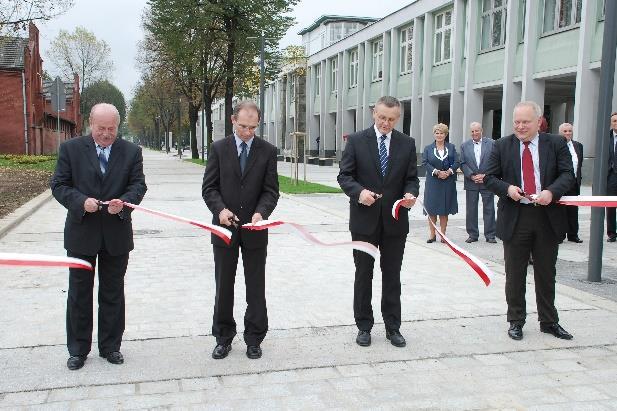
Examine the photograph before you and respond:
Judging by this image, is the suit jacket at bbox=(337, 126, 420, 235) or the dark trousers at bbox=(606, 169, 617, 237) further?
the dark trousers at bbox=(606, 169, 617, 237)

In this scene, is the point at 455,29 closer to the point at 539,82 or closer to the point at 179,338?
the point at 539,82

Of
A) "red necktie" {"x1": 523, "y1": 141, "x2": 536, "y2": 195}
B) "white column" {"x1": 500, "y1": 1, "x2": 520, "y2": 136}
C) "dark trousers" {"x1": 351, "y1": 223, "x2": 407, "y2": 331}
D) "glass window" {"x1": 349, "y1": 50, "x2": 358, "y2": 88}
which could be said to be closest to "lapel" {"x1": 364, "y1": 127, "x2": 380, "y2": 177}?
"dark trousers" {"x1": 351, "y1": 223, "x2": 407, "y2": 331}

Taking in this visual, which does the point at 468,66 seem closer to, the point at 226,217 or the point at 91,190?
the point at 226,217

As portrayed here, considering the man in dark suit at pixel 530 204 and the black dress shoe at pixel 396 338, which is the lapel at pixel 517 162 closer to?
the man in dark suit at pixel 530 204

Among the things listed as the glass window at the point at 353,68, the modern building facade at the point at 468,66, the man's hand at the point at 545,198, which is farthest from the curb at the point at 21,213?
the glass window at the point at 353,68

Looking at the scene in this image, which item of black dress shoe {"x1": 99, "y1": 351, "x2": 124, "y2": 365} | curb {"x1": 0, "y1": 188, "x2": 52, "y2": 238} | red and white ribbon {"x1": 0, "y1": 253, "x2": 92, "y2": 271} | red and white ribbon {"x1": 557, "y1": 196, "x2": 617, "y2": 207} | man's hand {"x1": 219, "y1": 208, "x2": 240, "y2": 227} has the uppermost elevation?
red and white ribbon {"x1": 557, "y1": 196, "x2": 617, "y2": 207}

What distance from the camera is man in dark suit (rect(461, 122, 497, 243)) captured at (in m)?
10.2

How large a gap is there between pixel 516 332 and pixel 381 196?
5.46 feet

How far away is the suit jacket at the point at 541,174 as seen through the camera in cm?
527

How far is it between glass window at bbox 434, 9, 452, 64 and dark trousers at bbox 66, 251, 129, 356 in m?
29.0

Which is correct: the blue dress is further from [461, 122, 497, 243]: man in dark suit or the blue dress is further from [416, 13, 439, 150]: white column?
[416, 13, 439, 150]: white column

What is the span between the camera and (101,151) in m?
4.65

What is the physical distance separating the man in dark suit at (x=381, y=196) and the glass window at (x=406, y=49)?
31.8m

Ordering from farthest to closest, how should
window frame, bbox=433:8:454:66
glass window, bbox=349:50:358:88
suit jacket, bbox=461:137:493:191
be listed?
glass window, bbox=349:50:358:88 → window frame, bbox=433:8:454:66 → suit jacket, bbox=461:137:493:191
